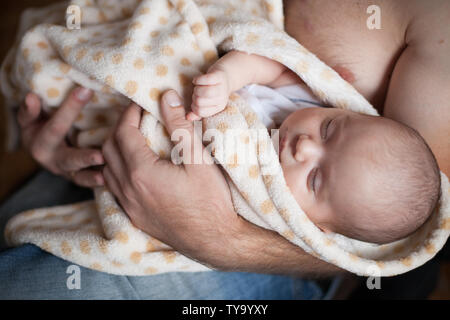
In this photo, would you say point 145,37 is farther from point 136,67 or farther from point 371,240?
point 371,240

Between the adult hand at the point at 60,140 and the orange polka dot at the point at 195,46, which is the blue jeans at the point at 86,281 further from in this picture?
the orange polka dot at the point at 195,46

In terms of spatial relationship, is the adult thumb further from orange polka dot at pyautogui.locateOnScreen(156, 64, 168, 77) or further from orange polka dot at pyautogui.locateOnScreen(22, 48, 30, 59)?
orange polka dot at pyautogui.locateOnScreen(22, 48, 30, 59)

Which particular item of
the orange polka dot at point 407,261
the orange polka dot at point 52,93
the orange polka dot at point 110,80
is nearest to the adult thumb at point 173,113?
the orange polka dot at point 110,80

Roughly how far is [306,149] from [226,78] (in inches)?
8.8

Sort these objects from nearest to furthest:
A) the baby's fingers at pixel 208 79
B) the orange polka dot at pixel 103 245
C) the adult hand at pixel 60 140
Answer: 1. the baby's fingers at pixel 208 79
2. the orange polka dot at pixel 103 245
3. the adult hand at pixel 60 140

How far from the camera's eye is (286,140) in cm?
91

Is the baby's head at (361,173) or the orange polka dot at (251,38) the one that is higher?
the orange polka dot at (251,38)

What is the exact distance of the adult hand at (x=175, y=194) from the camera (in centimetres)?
90

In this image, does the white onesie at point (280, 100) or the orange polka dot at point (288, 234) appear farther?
the white onesie at point (280, 100)

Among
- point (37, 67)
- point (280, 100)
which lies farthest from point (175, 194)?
point (37, 67)

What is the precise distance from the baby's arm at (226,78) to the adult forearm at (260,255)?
0.29 m

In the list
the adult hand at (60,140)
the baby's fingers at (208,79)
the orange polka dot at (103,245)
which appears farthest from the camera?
the adult hand at (60,140)

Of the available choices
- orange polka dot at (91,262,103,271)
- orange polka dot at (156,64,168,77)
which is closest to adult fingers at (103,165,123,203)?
orange polka dot at (91,262,103,271)
